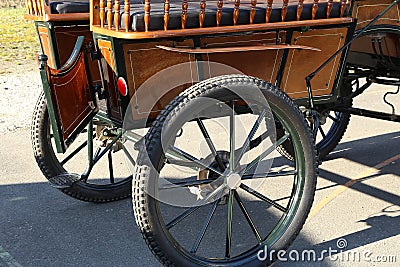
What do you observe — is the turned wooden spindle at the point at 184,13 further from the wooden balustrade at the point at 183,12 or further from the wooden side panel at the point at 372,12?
the wooden side panel at the point at 372,12

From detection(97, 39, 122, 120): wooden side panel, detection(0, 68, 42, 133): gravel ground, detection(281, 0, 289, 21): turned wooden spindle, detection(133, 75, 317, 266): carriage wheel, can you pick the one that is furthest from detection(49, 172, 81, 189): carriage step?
detection(0, 68, 42, 133): gravel ground

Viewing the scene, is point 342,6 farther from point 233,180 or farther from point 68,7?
point 68,7

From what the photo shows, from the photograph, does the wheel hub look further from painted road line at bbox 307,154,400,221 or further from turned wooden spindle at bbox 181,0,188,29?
painted road line at bbox 307,154,400,221

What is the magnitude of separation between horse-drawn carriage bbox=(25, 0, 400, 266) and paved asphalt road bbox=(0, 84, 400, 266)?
228 mm

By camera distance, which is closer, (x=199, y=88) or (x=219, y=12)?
(x=199, y=88)

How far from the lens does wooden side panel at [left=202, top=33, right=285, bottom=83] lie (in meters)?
2.78

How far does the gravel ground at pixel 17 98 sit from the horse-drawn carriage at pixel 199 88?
235 centimetres

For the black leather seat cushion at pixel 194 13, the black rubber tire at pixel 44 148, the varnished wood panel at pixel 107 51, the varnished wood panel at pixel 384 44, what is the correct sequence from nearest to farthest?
the black leather seat cushion at pixel 194 13 < the varnished wood panel at pixel 107 51 < the black rubber tire at pixel 44 148 < the varnished wood panel at pixel 384 44

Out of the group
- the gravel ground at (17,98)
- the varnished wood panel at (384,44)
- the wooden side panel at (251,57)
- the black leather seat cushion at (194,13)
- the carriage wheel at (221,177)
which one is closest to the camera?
the carriage wheel at (221,177)

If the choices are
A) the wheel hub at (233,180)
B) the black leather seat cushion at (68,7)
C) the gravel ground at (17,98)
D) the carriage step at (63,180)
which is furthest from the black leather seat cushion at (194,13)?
the gravel ground at (17,98)

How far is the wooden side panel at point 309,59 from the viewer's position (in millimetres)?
3029

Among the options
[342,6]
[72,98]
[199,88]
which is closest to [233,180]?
[199,88]

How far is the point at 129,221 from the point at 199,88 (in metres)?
1.29

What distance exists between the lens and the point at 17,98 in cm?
647
